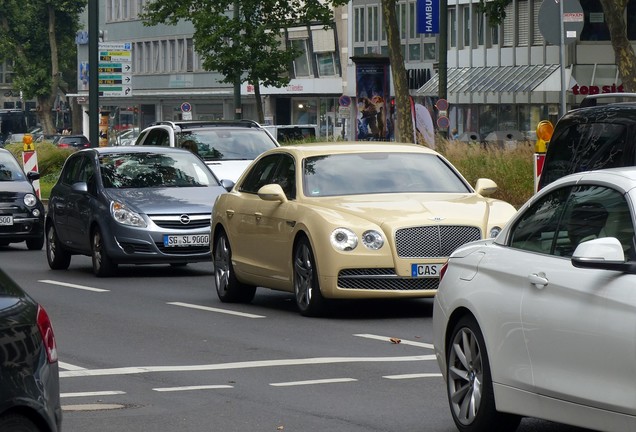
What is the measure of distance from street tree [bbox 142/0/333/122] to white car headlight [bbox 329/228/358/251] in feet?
128

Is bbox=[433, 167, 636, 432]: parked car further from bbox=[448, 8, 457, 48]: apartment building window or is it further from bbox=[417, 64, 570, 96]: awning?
bbox=[448, 8, 457, 48]: apartment building window

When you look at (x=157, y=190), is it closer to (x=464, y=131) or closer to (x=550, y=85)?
(x=550, y=85)

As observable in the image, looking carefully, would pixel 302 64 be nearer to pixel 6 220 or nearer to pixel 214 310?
pixel 6 220

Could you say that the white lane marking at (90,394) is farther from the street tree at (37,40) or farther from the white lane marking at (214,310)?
the street tree at (37,40)

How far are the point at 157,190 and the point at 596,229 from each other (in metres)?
13.4

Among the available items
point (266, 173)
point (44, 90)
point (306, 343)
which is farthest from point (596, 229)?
point (44, 90)

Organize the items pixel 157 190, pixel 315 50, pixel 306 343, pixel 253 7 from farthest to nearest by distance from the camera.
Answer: pixel 315 50 → pixel 253 7 → pixel 157 190 → pixel 306 343

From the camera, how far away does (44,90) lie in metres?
104

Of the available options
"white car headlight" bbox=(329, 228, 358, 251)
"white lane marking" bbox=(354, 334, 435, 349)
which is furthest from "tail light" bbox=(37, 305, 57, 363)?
"white car headlight" bbox=(329, 228, 358, 251)

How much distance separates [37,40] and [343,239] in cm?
9360

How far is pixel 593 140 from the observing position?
1295 centimetres

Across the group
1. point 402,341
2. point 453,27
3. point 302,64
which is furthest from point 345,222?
point 302,64

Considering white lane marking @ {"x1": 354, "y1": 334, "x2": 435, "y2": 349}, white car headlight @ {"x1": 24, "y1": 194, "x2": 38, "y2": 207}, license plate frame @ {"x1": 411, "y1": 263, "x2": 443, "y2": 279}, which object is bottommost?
white lane marking @ {"x1": 354, "y1": 334, "x2": 435, "y2": 349}

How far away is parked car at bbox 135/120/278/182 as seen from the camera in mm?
26719
